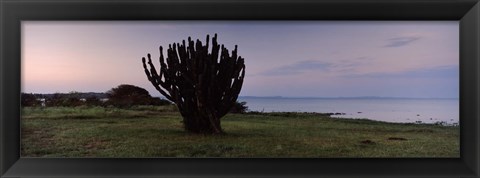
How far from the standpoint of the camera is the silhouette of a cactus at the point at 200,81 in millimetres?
1590

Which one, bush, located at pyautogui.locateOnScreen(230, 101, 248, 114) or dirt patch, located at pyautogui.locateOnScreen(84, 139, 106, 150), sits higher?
bush, located at pyautogui.locateOnScreen(230, 101, 248, 114)

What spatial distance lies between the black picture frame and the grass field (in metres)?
0.03

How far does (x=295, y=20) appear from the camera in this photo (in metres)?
1.57

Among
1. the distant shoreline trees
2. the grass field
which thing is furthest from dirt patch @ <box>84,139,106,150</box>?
→ the distant shoreline trees

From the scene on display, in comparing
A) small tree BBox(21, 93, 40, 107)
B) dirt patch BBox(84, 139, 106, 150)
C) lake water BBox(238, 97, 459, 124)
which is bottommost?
dirt patch BBox(84, 139, 106, 150)

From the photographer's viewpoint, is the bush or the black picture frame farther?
the bush

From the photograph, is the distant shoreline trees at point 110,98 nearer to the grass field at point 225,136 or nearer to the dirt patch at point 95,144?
the grass field at point 225,136

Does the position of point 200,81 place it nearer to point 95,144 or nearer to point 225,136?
point 225,136

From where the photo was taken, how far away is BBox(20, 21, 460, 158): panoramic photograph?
62.3 inches

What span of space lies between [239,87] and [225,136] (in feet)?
0.57

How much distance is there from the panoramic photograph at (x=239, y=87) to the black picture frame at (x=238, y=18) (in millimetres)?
30

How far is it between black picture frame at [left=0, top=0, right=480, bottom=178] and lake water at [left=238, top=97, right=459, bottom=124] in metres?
0.06

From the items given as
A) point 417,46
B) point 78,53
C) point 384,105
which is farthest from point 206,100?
point 417,46

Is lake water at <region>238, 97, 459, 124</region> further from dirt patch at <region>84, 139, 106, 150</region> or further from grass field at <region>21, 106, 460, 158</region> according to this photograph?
dirt patch at <region>84, 139, 106, 150</region>
